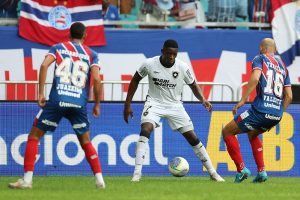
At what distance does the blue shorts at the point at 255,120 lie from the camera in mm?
15070

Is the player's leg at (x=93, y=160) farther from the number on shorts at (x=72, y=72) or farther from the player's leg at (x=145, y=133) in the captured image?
the player's leg at (x=145, y=133)

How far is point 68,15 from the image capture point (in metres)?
21.1

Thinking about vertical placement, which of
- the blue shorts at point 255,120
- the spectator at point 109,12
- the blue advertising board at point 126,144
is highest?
the spectator at point 109,12

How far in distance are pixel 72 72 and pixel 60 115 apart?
59 cm

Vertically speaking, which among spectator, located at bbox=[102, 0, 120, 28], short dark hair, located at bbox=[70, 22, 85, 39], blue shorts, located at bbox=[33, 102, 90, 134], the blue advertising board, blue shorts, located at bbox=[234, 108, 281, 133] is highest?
short dark hair, located at bbox=[70, 22, 85, 39]

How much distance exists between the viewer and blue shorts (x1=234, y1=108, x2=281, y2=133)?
49.4ft

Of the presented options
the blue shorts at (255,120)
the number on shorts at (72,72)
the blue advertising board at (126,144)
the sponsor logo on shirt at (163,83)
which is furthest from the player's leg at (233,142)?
the number on shorts at (72,72)

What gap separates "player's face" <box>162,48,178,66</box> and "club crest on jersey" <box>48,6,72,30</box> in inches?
241

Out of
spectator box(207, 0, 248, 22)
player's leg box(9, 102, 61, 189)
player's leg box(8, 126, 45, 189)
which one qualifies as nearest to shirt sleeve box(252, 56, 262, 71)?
player's leg box(9, 102, 61, 189)

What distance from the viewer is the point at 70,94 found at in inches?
511

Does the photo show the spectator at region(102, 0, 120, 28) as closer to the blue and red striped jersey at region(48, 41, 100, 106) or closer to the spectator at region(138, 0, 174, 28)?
the spectator at region(138, 0, 174, 28)

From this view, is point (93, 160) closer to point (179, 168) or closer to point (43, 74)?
point (43, 74)

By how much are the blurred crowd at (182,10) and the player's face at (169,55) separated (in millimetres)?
6322

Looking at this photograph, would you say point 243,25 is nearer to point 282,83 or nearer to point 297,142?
point 297,142
